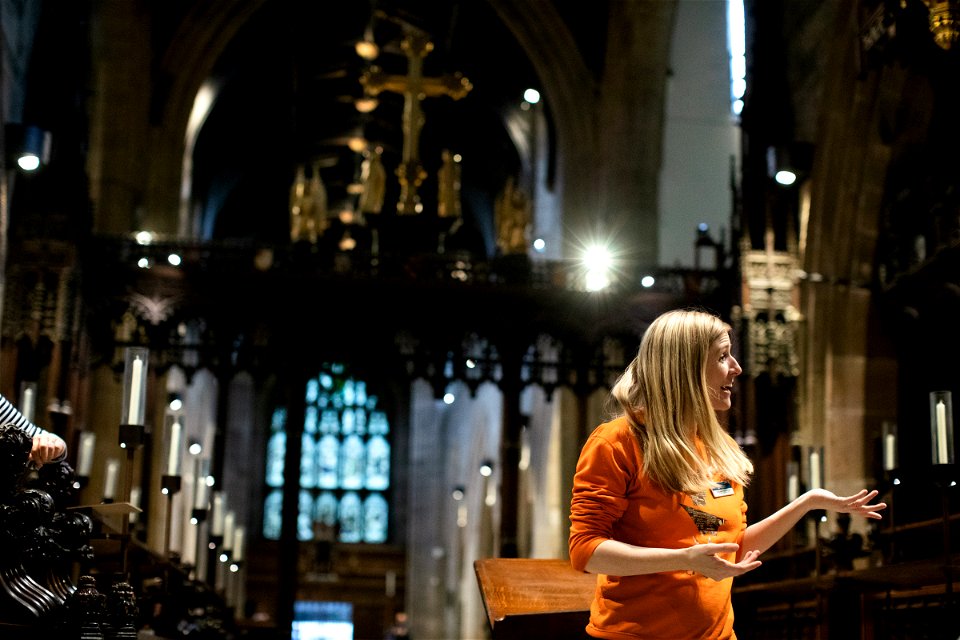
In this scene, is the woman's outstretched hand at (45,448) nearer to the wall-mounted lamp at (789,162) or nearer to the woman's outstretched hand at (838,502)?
the woman's outstretched hand at (838,502)

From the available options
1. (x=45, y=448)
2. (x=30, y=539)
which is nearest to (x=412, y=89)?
A: (x=45, y=448)

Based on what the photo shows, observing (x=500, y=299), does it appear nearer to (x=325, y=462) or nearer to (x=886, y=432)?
(x=886, y=432)

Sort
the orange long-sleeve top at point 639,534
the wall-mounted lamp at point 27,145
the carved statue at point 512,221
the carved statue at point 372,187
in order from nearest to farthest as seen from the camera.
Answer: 1. the orange long-sleeve top at point 639,534
2. the wall-mounted lamp at point 27,145
3. the carved statue at point 512,221
4. the carved statue at point 372,187

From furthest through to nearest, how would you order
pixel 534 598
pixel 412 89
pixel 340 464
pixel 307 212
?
pixel 340 464 < pixel 307 212 < pixel 412 89 < pixel 534 598

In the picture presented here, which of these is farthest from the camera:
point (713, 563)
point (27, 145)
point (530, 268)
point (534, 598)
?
point (530, 268)

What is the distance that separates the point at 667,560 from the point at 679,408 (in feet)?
1.13

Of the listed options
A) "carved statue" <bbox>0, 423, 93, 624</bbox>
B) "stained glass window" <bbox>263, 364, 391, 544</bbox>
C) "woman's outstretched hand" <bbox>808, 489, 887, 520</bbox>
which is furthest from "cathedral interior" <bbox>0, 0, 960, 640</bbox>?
"stained glass window" <bbox>263, 364, 391, 544</bbox>

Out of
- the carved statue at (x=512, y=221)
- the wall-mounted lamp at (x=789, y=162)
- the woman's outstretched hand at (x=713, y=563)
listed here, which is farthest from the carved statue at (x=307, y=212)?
the woman's outstretched hand at (x=713, y=563)

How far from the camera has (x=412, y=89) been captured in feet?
46.2

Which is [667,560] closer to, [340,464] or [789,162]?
[789,162]

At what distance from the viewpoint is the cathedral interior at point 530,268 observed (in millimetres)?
7848

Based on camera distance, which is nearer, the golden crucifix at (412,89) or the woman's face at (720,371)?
the woman's face at (720,371)

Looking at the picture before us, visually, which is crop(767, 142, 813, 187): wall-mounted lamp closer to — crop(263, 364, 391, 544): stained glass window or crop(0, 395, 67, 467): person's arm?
crop(0, 395, 67, 467): person's arm

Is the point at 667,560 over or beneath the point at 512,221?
beneath
